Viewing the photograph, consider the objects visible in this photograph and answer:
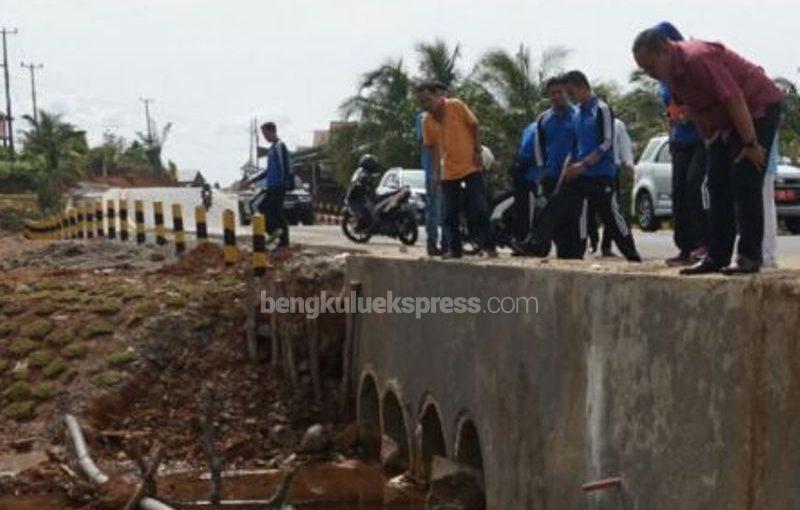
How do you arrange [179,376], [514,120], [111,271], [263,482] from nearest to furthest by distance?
[263,482], [179,376], [111,271], [514,120]

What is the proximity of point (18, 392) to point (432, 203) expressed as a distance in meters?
5.29

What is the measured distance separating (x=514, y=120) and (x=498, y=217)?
70.2ft

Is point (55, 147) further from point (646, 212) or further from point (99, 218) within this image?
point (646, 212)

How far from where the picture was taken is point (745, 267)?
595 cm

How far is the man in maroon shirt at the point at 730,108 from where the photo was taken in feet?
19.7

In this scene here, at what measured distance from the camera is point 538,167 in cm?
1109

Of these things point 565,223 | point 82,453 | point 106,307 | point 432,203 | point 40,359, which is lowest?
point 82,453

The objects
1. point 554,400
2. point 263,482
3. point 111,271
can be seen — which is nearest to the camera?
point 554,400

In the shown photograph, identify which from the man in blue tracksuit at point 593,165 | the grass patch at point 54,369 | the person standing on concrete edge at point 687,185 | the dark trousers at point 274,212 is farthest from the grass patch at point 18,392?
the person standing on concrete edge at point 687,185

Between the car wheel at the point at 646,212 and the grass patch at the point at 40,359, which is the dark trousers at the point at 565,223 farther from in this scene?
the car wheel at the point at 646,212

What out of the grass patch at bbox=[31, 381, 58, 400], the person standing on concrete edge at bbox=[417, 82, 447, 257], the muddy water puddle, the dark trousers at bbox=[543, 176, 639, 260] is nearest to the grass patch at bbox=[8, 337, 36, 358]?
the grass patch at bbox=[31, 381, 58, 400]

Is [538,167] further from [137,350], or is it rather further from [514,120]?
[514,120]

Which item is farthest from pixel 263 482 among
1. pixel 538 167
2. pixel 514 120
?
pixel 514 120

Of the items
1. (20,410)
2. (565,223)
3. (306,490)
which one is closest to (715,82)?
(565,223)
